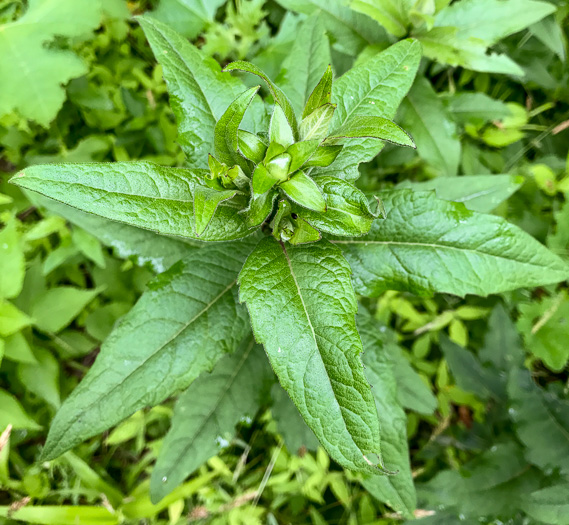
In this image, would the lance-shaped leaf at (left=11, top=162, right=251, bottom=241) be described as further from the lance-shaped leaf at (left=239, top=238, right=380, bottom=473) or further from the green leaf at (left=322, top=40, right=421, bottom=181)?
the green leaf at (left=322, top=40, right=421, bottom=181)

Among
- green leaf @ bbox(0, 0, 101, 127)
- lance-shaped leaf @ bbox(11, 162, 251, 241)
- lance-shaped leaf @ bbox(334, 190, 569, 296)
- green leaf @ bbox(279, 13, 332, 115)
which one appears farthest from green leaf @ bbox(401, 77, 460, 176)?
green leaf @ bbox(0, 0, 101, 127)

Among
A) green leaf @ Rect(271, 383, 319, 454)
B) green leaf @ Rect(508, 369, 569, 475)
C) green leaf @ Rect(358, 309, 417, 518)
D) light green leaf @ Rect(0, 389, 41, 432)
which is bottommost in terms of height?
green leaf @ Rect(508, 369, 569, 475)

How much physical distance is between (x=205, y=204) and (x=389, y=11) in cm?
150

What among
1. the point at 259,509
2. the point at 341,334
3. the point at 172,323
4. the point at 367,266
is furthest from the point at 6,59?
the point at 259,509

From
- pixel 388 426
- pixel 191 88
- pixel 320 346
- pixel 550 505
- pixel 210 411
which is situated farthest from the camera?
pixel 550 505

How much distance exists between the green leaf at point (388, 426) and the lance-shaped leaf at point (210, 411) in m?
0.49

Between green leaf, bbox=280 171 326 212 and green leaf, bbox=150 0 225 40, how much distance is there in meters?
2.12

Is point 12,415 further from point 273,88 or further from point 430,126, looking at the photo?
point 430,126

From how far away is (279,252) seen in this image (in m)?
1.35

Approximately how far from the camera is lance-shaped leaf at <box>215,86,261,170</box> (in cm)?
106

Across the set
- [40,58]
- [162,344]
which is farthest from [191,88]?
[40,58]

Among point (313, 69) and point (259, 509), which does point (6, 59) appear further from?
point (259, 509)

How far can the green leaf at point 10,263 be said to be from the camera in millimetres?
2090

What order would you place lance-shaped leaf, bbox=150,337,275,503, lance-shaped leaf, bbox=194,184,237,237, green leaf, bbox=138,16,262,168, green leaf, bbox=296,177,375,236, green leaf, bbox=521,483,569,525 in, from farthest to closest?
green leaf, bbox=521,483,569,525
lance-shaped leaf, bbox=150,337,275,503
green leaf, bbox=138,16,262,168
green leaf, bbox=296,177,375,236
lance-shaped leaf, bbox=194,184,237,237
